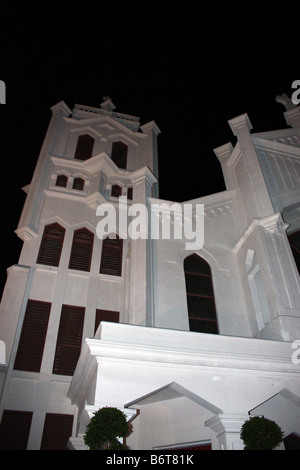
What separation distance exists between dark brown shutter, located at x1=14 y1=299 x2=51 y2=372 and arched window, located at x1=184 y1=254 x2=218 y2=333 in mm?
4742

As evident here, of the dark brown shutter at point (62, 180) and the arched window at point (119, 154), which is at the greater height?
the arched window at point (119, 154)

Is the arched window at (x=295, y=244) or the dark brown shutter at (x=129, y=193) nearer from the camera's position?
the arched window at (x=295, y=244)

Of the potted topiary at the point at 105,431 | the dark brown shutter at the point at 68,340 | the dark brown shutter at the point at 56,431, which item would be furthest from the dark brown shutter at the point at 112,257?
the potted topiary at the point at 105,431

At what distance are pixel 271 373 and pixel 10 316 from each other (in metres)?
7.76

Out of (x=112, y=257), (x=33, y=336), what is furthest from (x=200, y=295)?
(x=33, y=336)

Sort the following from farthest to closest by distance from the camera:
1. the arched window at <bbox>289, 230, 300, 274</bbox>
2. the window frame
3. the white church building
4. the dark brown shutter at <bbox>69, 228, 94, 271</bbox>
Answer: the window frame, the dark brown shutter at <bbox>69, 228, 94, 271</bbox>, the arched window at <bbox>289, 230, 300, 274</bbox>, the white church building

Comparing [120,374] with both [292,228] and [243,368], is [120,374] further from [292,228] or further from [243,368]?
[292,228]

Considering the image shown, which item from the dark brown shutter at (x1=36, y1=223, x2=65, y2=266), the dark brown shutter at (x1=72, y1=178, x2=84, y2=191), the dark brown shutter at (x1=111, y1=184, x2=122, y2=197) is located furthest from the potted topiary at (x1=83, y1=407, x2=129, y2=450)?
the dark brown shutter at (x1=111, y1=184, x2=122, y2=197)

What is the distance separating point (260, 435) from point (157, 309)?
4.70 metres

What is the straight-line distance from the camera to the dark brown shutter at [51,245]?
1339 centimetres

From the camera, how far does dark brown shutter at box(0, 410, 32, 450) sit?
9477mm

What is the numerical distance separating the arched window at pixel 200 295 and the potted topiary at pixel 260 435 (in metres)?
4.32

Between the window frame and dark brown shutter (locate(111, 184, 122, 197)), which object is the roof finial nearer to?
dark brown shutter (locate(111, 184, 122, 197))

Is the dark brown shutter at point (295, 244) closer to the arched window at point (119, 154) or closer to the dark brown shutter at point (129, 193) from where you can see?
the dark brown shutter at point (129, 193)
